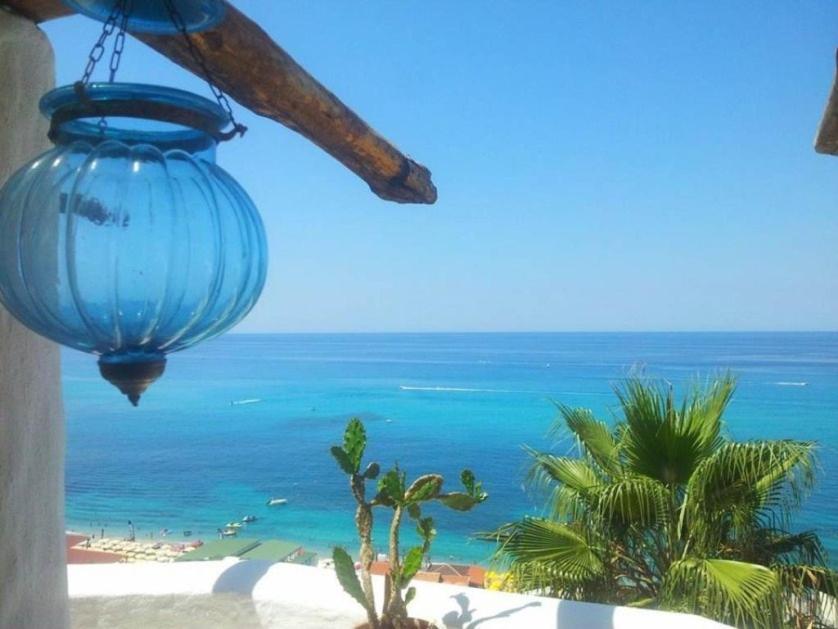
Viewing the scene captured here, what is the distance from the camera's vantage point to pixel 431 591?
1.90 metres

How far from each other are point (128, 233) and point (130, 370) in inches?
6.1

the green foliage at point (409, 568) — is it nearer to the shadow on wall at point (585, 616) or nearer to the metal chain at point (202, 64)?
the shadow on wall at point (585, 616)

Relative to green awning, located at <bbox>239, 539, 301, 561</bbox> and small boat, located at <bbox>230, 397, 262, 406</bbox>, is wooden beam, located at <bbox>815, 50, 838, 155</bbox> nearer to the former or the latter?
green awning, located at <bbox>239, 539, 301, 561</bbox>

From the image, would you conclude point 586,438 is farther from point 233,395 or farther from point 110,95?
point 233,395

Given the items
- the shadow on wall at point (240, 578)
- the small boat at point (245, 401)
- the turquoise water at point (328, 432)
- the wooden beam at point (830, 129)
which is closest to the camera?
the wooden beam at point (830, 129)

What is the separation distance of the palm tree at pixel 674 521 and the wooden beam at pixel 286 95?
201 centimetres

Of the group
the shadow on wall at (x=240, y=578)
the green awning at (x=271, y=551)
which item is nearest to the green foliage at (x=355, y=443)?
the shadow on wall at (x=240, y=578)

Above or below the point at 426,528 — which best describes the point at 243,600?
below

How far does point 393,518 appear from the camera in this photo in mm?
1896

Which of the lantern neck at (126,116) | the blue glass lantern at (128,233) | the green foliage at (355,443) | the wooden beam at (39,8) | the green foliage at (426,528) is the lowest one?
the green foliage at (426,528)

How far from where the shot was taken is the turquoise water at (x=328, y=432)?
65.0 feet

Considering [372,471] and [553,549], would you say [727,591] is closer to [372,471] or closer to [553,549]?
[553,549]

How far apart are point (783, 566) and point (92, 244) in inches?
129

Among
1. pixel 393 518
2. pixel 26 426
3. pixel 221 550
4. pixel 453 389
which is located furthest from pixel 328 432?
pixel 26 426
